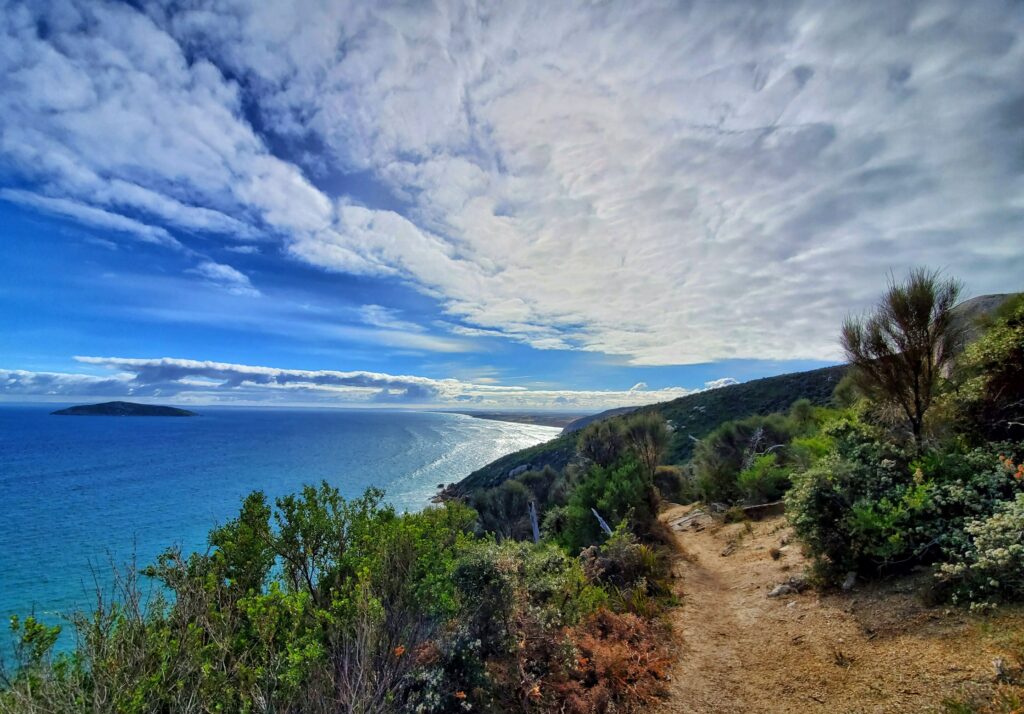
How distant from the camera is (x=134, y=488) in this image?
42.7m

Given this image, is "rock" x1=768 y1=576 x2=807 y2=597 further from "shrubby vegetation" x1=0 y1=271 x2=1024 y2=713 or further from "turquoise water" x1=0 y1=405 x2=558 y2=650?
"turquoise water" x1=0 y1=405 x2=558 y2=650

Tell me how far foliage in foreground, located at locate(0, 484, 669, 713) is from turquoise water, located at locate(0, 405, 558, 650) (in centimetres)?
69

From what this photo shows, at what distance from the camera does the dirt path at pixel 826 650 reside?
4.33 meters

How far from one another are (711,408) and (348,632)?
4756cm

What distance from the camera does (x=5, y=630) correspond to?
15562 mm

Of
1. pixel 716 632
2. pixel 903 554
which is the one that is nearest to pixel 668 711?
pixel 716 632

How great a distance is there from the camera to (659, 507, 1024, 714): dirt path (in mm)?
4332

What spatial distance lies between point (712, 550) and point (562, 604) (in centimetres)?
742

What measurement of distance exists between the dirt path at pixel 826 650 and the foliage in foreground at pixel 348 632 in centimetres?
78

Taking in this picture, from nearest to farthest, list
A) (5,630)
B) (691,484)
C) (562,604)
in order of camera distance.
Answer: (562,604)
(5,630)
(691,484)

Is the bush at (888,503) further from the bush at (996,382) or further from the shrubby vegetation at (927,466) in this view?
the bush at (996,382)

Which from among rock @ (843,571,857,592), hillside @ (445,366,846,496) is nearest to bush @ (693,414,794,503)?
rock @ (843,571,857,592)

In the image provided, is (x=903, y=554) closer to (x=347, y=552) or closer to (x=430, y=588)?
(x=430, y=588)

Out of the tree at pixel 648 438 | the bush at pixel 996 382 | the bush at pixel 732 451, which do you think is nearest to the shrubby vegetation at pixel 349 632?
the bush at pixel 996 382
